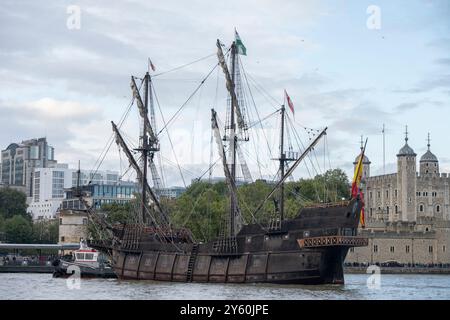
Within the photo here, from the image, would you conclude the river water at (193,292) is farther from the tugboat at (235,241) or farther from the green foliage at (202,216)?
the green foliage at (202,216)

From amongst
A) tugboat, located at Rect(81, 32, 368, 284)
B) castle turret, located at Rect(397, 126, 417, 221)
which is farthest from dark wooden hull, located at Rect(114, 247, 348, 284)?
castle turret, located at Rect(397, 126, 417, 221)

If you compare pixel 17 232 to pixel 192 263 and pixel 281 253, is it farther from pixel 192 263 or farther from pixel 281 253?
pixel 281 253

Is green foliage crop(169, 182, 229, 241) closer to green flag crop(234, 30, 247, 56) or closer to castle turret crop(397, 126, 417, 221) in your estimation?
green flag crop(234, 30, 247, 56)

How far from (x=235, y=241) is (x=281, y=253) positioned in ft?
16.0

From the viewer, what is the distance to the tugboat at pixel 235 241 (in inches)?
2724

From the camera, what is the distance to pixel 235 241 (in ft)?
244

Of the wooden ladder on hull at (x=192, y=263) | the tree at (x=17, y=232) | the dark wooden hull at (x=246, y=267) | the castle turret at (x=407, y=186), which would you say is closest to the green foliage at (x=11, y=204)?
the tree at (x=17, y=232)

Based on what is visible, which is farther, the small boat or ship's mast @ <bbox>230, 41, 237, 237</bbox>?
A: the small boat

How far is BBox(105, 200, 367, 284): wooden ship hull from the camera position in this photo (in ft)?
226

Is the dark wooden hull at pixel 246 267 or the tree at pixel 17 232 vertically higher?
the tree at pixel 17 232

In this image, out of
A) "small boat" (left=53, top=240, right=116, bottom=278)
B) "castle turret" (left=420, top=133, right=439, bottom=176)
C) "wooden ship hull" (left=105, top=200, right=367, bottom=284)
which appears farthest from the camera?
"castle turret" (left=420, top=133, right=439, bottom=176)

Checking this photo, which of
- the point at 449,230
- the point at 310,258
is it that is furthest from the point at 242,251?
the point at 449,230

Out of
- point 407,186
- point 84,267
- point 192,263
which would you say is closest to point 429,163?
point 407,186

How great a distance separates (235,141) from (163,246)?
33.1ft
